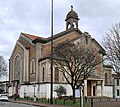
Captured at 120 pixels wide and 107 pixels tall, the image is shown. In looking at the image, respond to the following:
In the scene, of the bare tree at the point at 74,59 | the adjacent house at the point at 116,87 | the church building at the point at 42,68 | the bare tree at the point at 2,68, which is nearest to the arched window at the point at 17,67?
the church building at the point at 42,68

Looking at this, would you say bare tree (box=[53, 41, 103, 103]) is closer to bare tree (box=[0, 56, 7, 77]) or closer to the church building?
the church building

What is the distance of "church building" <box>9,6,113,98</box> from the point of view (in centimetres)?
5744

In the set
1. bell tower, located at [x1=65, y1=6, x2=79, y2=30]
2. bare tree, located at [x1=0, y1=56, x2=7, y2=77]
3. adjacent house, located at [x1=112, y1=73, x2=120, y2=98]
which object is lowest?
adjacent house, located at [x1=112, y1=73, x2=120, y2=98]

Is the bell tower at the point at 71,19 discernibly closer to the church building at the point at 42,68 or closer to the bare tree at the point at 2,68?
the church building at the point at 42,68

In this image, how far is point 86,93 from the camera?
6044 cm

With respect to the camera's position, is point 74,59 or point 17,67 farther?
point 17,67

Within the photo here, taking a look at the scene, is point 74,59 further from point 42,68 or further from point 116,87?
point 116,87

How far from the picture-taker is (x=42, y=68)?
58.7 metres

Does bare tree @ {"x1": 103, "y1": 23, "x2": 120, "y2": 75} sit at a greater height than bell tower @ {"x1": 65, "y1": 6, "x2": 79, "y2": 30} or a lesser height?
lesser

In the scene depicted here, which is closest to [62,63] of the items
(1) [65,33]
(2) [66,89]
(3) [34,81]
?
(2) [66,89]

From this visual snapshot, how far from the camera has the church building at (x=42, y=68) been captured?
5744 cm

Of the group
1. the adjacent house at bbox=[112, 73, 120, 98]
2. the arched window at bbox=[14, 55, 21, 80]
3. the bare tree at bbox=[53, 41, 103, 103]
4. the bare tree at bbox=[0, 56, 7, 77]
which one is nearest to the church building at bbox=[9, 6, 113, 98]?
the arched window at bbox=[14, 55, 21, 80]

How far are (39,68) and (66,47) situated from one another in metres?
20.3

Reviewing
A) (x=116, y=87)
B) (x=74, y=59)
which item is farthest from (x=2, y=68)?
(x=74, y=59)
